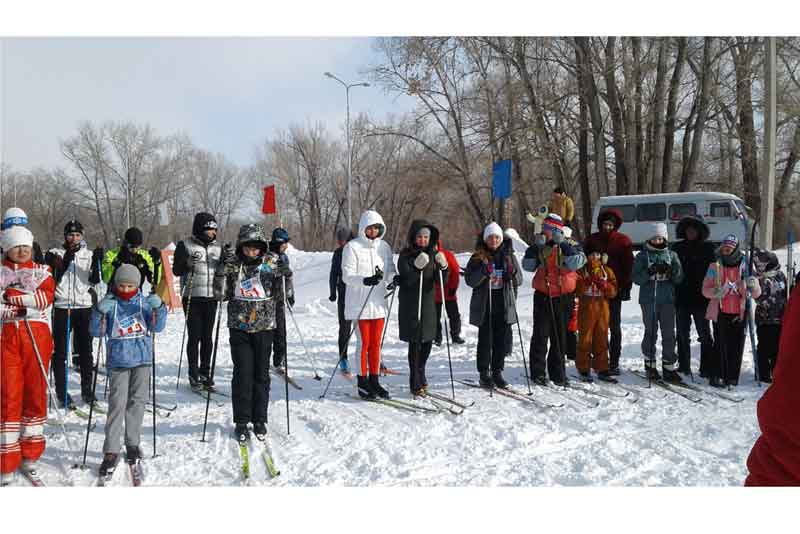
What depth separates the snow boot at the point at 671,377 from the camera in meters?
6.07

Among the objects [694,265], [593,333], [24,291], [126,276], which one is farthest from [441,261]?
[24,291]

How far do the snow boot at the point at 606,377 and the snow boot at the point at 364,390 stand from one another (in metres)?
2.54

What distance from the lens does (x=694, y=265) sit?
6383mm

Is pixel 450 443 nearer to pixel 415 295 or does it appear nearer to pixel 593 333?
pixel 415 295

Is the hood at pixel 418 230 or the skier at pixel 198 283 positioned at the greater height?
the hood at pixel 418 230

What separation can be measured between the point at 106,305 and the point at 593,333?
186 inches

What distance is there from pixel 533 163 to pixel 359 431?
1730 centimetres

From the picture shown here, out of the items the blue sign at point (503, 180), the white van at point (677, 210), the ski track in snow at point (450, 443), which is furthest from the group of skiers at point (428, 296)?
the white van at point (677, 210)

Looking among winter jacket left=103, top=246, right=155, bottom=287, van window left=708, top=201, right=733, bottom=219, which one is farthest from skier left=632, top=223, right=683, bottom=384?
van window left=708, top=201, right=733, bottom=219

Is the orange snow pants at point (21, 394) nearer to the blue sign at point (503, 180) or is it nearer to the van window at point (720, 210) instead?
the blue sign at point (503, 180)
